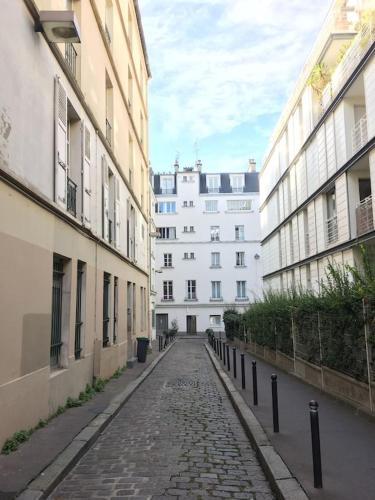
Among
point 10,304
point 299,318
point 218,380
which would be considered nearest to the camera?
point 10,304

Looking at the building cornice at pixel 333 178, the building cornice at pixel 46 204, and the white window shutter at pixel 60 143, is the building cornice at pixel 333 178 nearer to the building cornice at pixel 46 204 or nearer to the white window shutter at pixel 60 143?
the building cornice at pixel 46 204

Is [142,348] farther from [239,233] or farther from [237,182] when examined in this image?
[237,182]

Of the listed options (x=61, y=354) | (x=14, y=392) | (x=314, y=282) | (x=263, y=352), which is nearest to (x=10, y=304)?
(x=14, y=392)

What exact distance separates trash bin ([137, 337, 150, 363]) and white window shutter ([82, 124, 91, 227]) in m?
8.24

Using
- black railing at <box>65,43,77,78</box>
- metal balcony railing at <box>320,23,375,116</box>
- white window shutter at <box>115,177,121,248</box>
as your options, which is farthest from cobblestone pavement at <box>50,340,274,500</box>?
metal balcony railing at <box>320,23,375,116</box>

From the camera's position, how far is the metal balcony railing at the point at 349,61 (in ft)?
51.8

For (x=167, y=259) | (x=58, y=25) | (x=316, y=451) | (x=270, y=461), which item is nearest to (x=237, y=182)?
(x=167, y=259)

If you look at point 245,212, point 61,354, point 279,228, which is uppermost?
point 245,212

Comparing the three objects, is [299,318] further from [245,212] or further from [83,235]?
[245,212]

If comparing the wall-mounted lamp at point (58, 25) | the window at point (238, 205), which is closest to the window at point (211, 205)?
the window at point (238, 205)

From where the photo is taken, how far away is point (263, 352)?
1947cm

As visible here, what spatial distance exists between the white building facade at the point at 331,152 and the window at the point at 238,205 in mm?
24338

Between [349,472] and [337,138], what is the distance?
1539cm

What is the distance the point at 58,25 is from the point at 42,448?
20.5 feet
